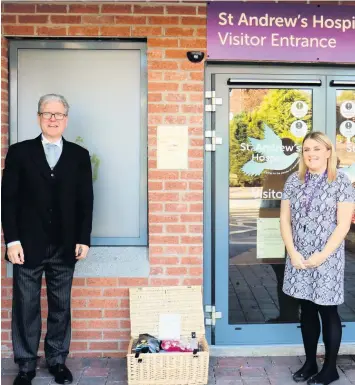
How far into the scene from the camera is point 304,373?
3.91 m

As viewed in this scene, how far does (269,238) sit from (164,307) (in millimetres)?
1104

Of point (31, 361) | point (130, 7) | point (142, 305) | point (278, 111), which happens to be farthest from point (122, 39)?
point (31, 361)

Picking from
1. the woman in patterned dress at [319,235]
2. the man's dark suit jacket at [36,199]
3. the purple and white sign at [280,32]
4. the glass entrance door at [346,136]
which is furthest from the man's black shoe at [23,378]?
the purple and white sign at [280,32]

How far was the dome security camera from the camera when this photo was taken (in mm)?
4238

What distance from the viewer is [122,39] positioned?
4.37 metres

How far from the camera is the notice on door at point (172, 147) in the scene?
4.29m

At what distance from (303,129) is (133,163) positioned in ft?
4.87

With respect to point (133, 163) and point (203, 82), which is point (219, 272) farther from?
point (203, 82)

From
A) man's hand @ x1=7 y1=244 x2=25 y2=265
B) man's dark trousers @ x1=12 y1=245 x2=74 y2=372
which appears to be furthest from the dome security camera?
man's hand @ x1=7 y1=244 x2=25 y2=265

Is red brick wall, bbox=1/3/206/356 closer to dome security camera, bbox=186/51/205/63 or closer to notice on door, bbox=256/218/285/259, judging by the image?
dome security camera, bbox=186/51/205/63

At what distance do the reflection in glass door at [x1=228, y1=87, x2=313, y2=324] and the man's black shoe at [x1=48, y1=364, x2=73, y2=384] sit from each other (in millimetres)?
1429

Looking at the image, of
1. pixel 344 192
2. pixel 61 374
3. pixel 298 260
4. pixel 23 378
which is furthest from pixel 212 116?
pixel 23 378

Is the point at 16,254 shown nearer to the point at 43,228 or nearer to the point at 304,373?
the point at 43,228

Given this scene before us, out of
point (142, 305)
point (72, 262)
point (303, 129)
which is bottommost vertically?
point (142, 305)
